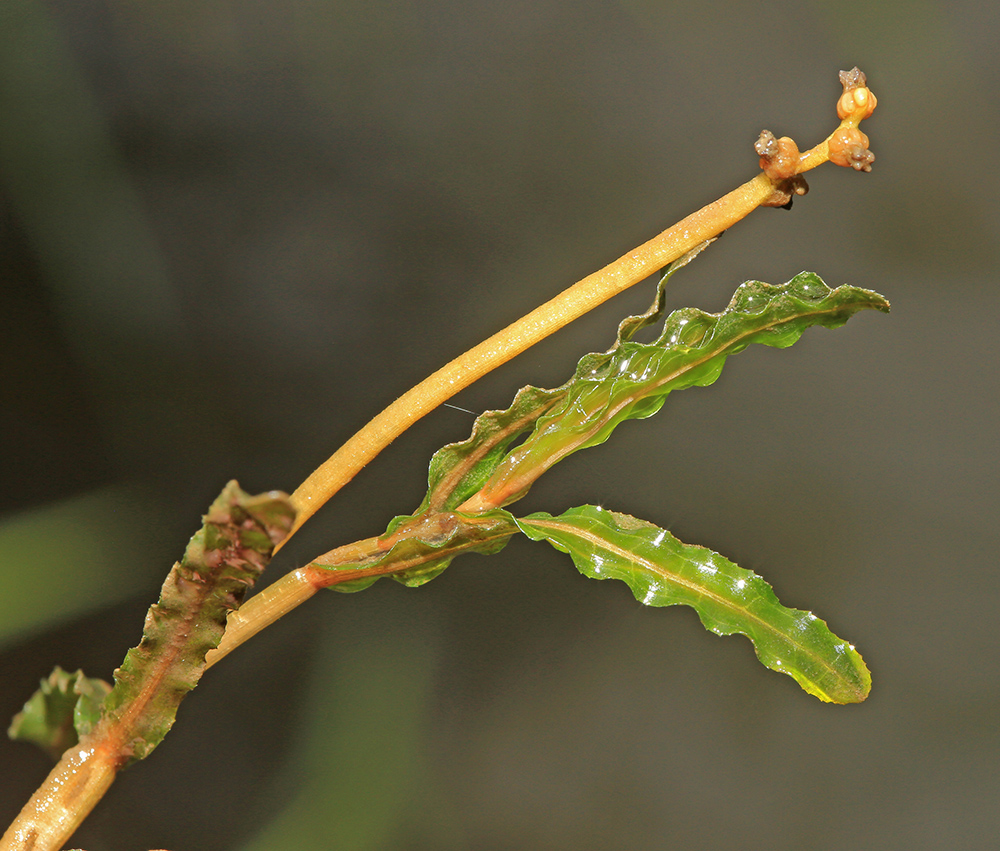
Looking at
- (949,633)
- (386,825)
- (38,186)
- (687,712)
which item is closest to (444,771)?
(386,825)

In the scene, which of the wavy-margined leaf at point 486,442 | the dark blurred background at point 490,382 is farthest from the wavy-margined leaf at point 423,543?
the dark blurred background at point 490,382

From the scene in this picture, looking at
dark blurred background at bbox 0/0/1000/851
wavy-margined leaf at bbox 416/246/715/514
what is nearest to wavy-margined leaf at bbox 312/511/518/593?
wavy-margined leaf at bbox 416/246/715/514

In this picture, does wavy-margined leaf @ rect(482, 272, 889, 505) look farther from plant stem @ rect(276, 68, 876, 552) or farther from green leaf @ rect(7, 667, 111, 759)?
green leaf @ rect(7, 667, 111, 759)

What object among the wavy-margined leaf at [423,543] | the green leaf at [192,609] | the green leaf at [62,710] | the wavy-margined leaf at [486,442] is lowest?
the green leaf at [62,710]

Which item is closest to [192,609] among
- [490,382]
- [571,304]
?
[571,304]

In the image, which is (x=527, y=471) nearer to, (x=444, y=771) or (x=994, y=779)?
(x=444, y=771)

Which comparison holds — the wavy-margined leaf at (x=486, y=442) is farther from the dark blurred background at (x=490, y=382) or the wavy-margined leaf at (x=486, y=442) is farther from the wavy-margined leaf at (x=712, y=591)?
the dark blurred background at (x=490, y=382)
